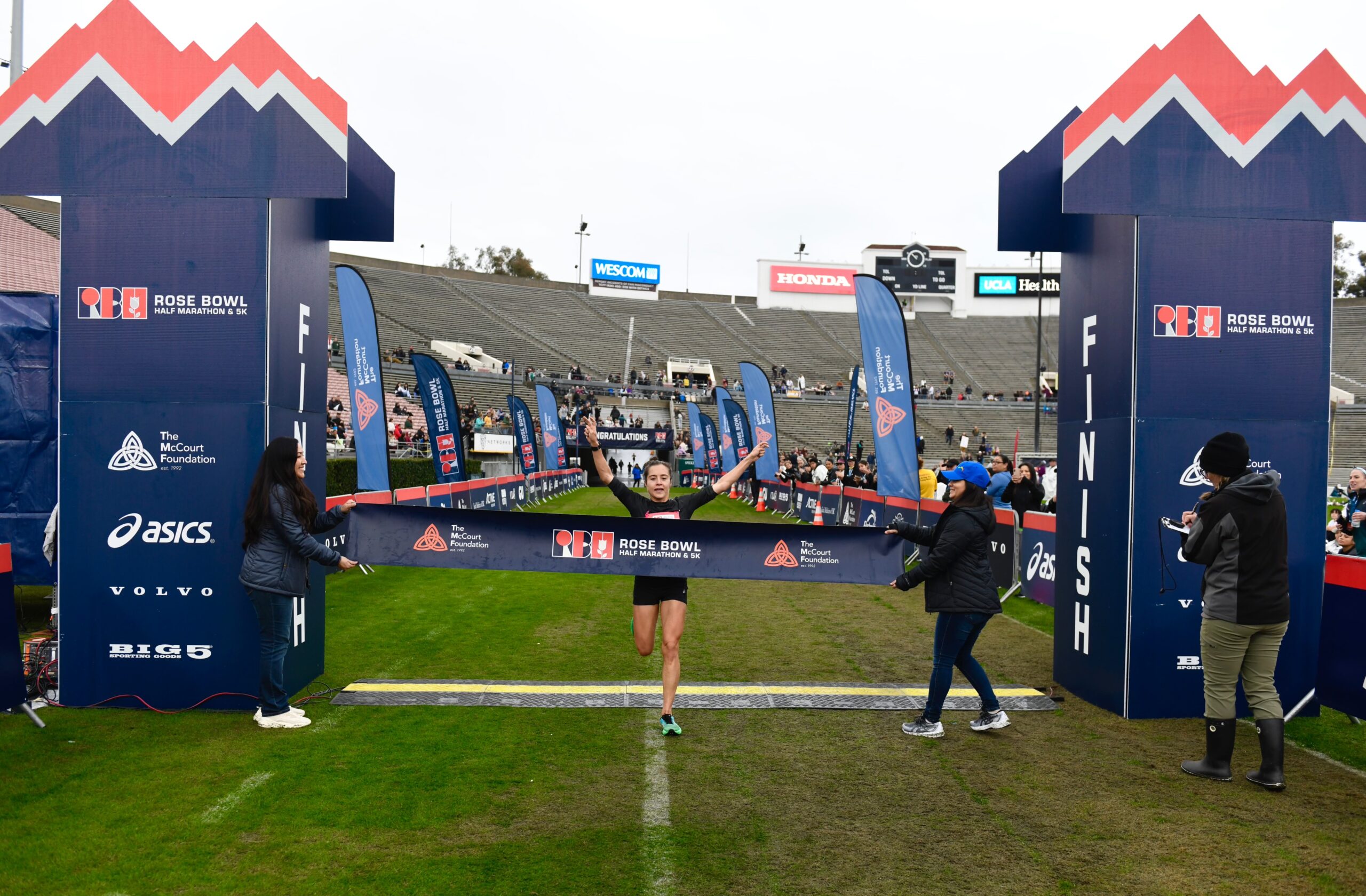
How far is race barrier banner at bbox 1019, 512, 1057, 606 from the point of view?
11.8 metres

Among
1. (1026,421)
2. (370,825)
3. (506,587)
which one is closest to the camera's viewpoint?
(370,825)

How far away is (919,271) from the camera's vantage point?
86812mm

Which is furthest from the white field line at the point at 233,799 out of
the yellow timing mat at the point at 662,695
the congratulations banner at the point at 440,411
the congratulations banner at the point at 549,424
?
the congratulations banner at the point at 549,424

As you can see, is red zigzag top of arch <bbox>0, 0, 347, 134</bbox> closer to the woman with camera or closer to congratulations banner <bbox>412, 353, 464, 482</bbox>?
the woman with camera

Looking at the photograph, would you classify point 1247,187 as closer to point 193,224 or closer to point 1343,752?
point 1343,752

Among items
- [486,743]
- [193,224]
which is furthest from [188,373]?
[486,743]

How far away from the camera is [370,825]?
4.50m

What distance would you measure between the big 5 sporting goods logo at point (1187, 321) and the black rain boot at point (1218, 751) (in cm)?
278

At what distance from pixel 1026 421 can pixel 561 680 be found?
62.4 m

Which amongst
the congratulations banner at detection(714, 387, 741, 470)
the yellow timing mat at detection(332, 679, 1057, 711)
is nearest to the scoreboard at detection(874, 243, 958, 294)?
the congratulations banner at detection(714, 387, 741, 470)

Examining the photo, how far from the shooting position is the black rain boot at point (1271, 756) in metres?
5.15

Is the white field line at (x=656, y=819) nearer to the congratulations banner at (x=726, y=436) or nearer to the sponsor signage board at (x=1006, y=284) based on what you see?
the congratulations banner at (x=726, y=436)

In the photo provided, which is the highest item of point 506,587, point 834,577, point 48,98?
point 48,98

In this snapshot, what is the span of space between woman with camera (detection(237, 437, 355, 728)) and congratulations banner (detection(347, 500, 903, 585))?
19.7 inches
